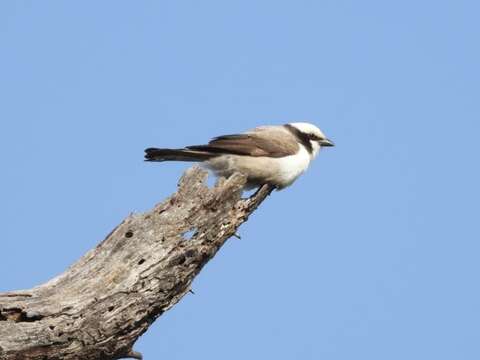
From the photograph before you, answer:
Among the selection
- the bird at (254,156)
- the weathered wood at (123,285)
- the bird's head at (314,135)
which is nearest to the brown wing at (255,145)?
the bird at (254,156)

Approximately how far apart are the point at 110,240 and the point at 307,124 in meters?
5.00

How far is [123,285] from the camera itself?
671 centimetres

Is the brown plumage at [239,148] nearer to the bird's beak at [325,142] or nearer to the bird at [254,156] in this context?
the bird at [254,156]

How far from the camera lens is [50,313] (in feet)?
20.9

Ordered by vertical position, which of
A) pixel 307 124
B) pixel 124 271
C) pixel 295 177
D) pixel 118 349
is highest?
pixel 307 124

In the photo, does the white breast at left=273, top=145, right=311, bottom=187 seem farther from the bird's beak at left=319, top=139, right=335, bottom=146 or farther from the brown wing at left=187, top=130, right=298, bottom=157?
the bird's beak at left=319, top=139, right=335, bottom=146

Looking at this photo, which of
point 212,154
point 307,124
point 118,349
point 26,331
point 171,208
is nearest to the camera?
point 26,331

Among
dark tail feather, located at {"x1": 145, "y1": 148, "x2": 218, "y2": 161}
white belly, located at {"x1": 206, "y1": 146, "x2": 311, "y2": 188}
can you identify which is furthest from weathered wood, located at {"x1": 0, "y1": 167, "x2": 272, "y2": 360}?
white belly, located at {"x1": 206, "y1": 146, "x2": 311, "y2": 188}

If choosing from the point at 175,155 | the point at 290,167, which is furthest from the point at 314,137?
the point at 175,155

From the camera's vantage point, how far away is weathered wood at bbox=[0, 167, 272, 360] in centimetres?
632

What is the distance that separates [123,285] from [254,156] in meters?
3.60

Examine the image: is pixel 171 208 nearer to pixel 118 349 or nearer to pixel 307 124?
pixel 118 349

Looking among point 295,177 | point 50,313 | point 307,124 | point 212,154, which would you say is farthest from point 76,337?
point 307,124

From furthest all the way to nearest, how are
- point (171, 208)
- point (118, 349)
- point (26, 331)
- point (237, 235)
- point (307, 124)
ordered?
point (307, 124) < point (237, 235) < point (171, 208) < point (118, 349) < point (26, 331)
